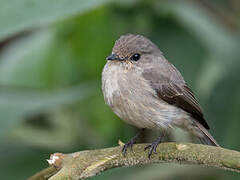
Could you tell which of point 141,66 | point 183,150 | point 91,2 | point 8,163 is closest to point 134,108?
point 141,66

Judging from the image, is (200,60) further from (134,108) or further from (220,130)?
(134,108)

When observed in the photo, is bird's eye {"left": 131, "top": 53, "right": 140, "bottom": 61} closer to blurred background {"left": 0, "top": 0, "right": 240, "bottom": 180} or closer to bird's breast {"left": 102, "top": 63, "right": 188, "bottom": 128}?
bird's breast {"left": 102, "top": 63, "right": 188, "bottom": 128}

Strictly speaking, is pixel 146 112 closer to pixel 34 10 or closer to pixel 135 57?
pixel 135 57

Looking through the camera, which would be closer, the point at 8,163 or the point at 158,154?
the point at 158,154

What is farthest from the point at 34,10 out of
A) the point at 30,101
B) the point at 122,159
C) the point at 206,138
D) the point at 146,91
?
the point at 206,138

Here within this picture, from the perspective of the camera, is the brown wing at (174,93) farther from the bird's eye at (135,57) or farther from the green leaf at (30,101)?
the green leaf at (30,101)
